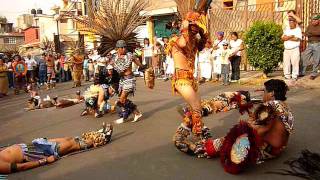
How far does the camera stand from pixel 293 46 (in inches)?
416

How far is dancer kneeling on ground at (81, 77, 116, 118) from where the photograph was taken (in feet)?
28.0

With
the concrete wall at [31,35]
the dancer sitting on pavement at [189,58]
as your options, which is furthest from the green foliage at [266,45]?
the concrete wall at [31,35]

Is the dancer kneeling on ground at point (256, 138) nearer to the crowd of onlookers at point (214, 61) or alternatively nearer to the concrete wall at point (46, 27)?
the crowd of onlookers at point (214, 61)

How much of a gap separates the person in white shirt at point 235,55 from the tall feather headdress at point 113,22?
321 centimetres

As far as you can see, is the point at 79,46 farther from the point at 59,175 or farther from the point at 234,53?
the point at 59,175

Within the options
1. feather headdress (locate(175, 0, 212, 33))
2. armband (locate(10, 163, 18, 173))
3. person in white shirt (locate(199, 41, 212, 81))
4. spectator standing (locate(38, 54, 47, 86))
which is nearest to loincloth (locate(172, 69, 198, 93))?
feather headdress (locate(175, 0, 212, 33))

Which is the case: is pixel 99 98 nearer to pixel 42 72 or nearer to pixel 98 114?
pixel 98 114

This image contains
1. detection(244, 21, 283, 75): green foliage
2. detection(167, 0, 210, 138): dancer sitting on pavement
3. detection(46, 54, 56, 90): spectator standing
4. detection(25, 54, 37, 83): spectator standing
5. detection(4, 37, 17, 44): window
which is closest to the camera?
detection(167, 0, 210, 138): dancer sitting on pavement

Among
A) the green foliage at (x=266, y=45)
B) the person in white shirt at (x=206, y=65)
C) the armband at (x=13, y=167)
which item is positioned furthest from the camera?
the person in white shirt at (x=206, y=65)

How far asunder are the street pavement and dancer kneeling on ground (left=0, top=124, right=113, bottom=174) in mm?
104

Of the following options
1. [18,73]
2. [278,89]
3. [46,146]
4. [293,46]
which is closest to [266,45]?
[293,46]

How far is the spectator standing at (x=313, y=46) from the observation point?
10.3m

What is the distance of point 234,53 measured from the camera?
39.0ft

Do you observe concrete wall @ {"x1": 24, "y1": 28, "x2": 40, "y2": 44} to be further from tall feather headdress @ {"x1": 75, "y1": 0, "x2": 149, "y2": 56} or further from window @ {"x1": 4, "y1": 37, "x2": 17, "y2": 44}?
tall feather headdress @ {"x1": 75, "y1": 0, "x2": 149, "y2": 56}
